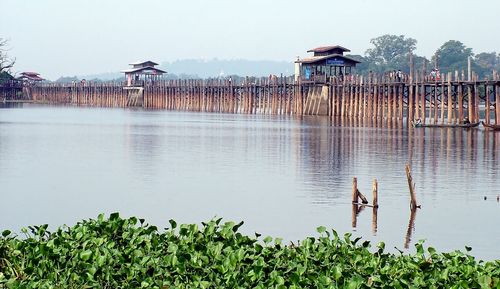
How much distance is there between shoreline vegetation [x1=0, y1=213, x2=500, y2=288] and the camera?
11.5m

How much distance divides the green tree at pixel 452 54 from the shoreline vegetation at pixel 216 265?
158m

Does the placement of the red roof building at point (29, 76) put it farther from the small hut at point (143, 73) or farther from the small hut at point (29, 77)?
the small hut at point (143, 73)

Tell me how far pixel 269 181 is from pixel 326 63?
174 ft

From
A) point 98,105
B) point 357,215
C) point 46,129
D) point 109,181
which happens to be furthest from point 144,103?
point 357,215

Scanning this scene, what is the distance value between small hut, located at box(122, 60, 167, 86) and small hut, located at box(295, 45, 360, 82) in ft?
143

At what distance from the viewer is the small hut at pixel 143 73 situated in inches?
5025

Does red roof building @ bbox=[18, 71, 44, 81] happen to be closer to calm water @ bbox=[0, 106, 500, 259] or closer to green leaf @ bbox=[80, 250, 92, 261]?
calm water @ bbox=[0, 106, 500, 259]

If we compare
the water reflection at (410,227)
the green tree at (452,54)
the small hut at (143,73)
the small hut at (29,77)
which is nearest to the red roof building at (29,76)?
the small hut at (29,77)

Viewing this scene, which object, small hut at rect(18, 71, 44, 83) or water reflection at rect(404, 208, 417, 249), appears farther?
small hut at rect(18, 71, 44, 83)

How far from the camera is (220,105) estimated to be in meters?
109

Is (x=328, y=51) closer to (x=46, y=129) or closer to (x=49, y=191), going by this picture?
(x=46, y=129)

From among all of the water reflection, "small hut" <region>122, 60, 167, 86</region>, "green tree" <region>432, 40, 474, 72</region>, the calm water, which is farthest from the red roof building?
the water reflection

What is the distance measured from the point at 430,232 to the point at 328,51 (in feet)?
209

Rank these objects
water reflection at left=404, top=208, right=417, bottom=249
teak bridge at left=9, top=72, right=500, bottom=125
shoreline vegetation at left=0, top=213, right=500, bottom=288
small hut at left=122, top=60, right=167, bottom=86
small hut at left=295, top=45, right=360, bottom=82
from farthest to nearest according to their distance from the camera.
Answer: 1. small hut at left=122, top=60, right=167, bottom=86
2. small hut at left=295, top=45, right=360, bottom=82
3. teak bridge at left=9, top=72, right=500, bottom=125
4. water reflection at left=404, top=208, right=417, bottom=249
5. shoreline vegetation at left=0, top=213, right=500, bottom=288
